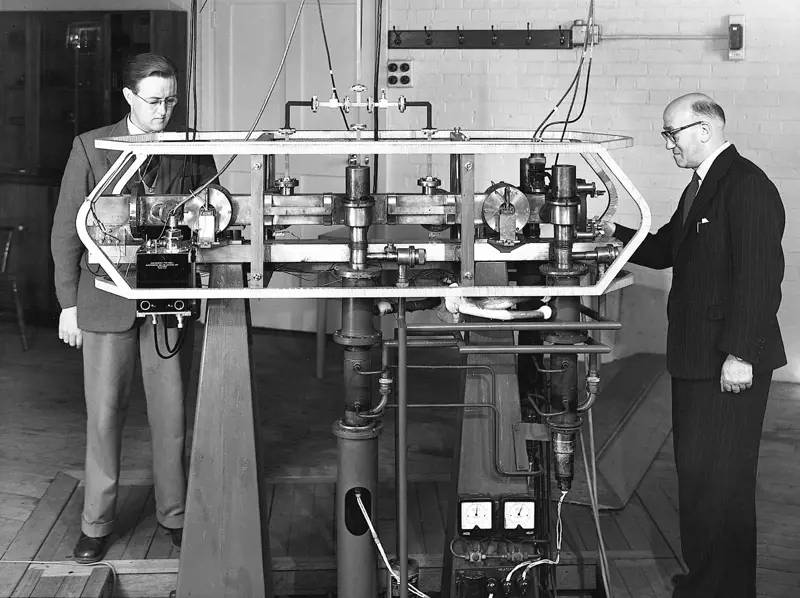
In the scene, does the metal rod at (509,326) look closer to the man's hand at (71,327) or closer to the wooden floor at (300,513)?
the wooden floor at (300,513)

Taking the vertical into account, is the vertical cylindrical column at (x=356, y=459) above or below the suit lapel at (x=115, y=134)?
below

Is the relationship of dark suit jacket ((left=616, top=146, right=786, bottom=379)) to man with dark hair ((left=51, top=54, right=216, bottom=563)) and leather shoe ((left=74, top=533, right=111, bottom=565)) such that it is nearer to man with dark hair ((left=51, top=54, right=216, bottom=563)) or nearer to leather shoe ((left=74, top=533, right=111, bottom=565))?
man with dark hair ((left=51, top=54, right=216, bottom=563))

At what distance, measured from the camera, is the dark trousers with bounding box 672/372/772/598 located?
320 centimetres

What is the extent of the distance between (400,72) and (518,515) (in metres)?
4.07

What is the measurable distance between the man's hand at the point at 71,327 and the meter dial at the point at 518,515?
152 cm

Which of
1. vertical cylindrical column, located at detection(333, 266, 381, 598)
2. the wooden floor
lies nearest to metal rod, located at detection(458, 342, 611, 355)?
vertical cylindrical column, located at detection(333, 266, 381, 598)

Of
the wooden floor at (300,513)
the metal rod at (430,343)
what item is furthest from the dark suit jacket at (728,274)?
the wooden floor at (300,513)

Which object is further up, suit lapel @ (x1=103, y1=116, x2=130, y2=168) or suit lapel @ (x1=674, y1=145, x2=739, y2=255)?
suit lapel @ (x1=103, y1=116, x2=130, y2=168)

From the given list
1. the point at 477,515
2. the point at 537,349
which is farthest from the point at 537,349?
the point at 477,515

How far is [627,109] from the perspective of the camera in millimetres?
6395

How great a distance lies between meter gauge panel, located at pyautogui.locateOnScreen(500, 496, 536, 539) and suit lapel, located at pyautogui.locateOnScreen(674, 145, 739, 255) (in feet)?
3.18

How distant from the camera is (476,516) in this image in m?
3.04

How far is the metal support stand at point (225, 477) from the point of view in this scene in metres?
2.98

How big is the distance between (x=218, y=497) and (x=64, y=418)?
267 centimetres
